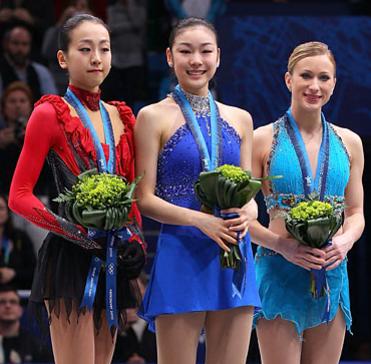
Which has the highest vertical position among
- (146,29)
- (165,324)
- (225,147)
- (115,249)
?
(146,29)

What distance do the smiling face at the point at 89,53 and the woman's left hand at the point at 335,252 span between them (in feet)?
3.76

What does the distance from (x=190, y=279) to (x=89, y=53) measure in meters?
0.94

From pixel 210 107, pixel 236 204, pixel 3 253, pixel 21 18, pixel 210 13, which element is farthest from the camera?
pixel 21 18

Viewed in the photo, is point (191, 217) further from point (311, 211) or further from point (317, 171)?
point (317, 171)

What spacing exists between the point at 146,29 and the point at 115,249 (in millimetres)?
4822

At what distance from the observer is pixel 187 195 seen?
4.57 meters

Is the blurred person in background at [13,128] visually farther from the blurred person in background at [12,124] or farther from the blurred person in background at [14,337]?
the blurred person in background at [14,337]

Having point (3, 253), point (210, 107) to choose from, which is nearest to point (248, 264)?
point (210, 107)

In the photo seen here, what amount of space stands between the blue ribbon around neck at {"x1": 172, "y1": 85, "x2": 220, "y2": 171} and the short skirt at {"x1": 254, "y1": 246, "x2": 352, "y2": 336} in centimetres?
65

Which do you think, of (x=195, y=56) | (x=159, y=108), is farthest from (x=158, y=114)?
(x=195, y=56)

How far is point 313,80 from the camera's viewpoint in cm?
497

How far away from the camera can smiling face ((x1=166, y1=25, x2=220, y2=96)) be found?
464 cm

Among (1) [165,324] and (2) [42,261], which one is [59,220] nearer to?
(2) [42,261]

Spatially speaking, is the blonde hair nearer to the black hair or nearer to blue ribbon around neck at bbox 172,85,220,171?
blue ribbon around neck at bbox 172,85,220,171
